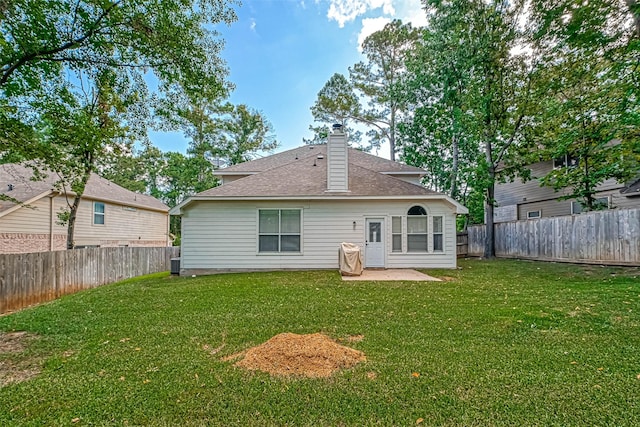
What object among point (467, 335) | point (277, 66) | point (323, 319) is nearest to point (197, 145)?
point (277, 66)

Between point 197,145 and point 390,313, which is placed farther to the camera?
point 197,145

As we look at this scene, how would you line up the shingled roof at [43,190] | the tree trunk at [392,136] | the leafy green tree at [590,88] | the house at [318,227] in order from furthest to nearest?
1. the tree trunk at [392,136]
2. the shingled roof at [43,190]
3. the house at [318,227]
4. the leafy green tree at [590,88]

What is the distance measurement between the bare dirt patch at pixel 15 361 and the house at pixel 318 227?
5.61 metres

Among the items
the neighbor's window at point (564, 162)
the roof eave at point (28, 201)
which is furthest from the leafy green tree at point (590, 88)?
the roof eave at point (28, 201)

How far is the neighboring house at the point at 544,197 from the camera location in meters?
12.8

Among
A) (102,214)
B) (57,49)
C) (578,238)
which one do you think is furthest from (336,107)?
(57,49)

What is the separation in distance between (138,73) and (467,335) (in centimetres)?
825

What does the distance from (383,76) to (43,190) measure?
21247mm

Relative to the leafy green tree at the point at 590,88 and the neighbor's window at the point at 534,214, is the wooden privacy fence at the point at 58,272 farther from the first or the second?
the neighbor's window at the point at 534,214

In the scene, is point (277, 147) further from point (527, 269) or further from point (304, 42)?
point (527, 269)

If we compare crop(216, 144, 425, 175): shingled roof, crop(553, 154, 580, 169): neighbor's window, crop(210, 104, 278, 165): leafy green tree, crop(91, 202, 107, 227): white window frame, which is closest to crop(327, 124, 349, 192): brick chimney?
crop(216, 144, 425, 175): shingled roof

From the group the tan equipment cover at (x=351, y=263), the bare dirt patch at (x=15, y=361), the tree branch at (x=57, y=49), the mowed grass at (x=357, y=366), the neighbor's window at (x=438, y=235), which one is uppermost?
the tree branch at (x=57, y=49)

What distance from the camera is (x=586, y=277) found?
301 inches

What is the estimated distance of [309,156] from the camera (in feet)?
44.8
